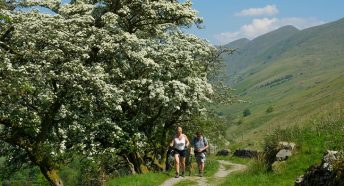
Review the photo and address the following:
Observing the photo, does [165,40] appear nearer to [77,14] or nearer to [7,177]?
[77,14]

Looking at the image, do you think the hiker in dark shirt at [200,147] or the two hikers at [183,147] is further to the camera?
the hiker in dark shirt at [200,147]

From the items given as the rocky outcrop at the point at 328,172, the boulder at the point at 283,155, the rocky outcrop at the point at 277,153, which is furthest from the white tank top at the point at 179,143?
the rocky outcrop at the point at 328,172

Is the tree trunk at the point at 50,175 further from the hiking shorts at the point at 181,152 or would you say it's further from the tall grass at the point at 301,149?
the tall grass at the point at 301,149

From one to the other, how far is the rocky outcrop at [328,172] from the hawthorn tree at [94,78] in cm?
1305

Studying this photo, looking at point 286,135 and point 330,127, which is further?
point 286,135

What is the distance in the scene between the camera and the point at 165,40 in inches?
1264

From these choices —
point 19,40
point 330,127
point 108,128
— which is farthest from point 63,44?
point 330,127

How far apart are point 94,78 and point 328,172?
14.6m

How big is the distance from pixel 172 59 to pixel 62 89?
7.68 metres

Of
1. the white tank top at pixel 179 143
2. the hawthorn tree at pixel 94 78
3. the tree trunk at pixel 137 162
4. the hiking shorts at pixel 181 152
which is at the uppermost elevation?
the hawthorn tree at pixel 94 78

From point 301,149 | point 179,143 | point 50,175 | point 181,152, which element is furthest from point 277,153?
point 50,175

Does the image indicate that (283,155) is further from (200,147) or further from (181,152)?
(181,152)

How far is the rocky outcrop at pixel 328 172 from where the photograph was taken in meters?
13.2

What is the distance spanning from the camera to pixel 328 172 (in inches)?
564
